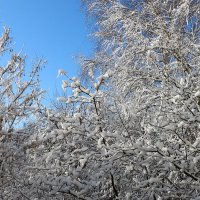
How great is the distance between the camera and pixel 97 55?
27.9 ft

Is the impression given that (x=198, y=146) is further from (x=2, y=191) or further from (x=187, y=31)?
(x=187, y=31)

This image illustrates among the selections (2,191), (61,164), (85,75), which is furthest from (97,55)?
(61,164)

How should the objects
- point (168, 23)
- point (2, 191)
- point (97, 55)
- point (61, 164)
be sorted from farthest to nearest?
1. point (97, 55)
2. point (168, 23)
3. point (2, 191)
4. point (61, 164)

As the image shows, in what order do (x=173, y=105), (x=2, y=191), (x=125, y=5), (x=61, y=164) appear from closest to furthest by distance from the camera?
(x=61, y=164)
(x=173, y=105)
(x=2, y=191)
(x=125, y=5)

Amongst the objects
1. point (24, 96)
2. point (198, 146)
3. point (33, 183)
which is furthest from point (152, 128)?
point (24, 96)

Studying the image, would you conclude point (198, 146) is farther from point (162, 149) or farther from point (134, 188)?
point (134, 188)

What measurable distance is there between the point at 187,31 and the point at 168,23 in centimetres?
41

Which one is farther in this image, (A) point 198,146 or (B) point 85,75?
(B) point 85,75

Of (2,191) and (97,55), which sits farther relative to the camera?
(97,55)

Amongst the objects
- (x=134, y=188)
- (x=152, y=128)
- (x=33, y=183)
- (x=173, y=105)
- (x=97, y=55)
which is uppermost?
(x=97, y=55)

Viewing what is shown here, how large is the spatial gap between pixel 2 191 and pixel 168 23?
4422 millimetres

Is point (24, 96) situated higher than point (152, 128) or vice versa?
point (24, 96)

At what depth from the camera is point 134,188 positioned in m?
3.36

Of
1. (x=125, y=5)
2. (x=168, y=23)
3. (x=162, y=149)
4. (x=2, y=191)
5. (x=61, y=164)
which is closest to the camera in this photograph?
(x=162, y=149)
